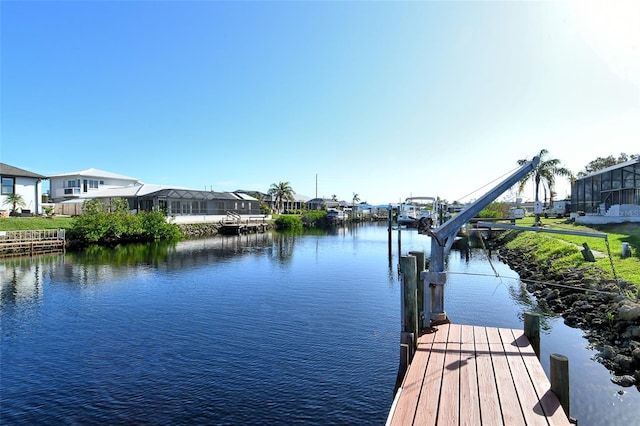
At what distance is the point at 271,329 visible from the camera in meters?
14.2

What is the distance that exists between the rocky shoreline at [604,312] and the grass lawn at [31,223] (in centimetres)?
4339

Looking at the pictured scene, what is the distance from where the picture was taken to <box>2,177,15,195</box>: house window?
143ft

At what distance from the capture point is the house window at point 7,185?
43.5 metres

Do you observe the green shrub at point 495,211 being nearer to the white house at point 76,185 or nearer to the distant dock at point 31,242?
the distant dock at point 31,242

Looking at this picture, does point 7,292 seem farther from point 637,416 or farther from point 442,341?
point 637,416

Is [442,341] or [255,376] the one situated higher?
[442,341]

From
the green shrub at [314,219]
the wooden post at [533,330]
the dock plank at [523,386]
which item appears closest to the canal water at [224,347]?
the wooden post at [533,330]

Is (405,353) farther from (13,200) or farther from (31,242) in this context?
(13,200)

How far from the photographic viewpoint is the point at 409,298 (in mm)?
8344

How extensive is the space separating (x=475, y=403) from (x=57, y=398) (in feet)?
31.5

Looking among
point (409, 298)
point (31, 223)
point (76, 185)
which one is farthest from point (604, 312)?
point (76, 185)

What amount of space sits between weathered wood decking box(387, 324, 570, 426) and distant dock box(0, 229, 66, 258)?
36649mm

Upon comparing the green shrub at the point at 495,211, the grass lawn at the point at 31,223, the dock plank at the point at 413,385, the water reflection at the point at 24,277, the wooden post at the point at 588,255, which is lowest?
the water reflection at the point at 24,277

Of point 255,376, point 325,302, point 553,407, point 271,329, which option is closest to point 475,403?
point 553,407
